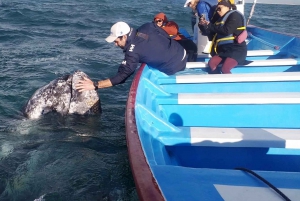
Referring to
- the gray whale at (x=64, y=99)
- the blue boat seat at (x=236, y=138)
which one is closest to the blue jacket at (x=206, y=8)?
the gray whale at (x=64, y=99)

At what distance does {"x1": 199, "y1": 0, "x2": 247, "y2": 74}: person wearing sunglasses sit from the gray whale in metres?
2.37

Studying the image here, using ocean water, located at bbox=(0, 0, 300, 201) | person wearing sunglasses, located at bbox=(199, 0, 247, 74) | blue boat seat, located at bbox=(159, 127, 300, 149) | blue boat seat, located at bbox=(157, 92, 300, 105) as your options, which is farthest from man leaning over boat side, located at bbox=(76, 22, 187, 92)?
blue boat seat, located at bbox=(159, 127, 300, 149)

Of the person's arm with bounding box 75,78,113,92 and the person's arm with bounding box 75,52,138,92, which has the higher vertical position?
the person's arm with bounding box 75,52,138,92

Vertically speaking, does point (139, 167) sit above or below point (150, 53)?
below

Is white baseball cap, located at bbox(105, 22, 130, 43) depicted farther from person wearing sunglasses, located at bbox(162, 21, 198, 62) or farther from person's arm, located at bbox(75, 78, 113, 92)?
person wearing sunglasses, located at bbox(162, 21, 198, 62)

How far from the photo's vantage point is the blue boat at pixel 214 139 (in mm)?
2326

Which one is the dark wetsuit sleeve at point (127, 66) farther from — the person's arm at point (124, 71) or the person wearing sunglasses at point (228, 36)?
the person wearing sunglasses at point (228, 36)

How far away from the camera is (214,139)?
348 cm

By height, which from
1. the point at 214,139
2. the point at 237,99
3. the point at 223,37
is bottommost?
the point at 214,139

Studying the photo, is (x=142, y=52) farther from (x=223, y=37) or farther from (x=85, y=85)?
(x=223, y=37)

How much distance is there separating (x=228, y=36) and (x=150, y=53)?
5.32 feet

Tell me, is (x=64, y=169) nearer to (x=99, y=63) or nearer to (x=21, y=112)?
(x=21, y=112)

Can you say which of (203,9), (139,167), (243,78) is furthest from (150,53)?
(139,167)

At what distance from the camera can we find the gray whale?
569 cm
